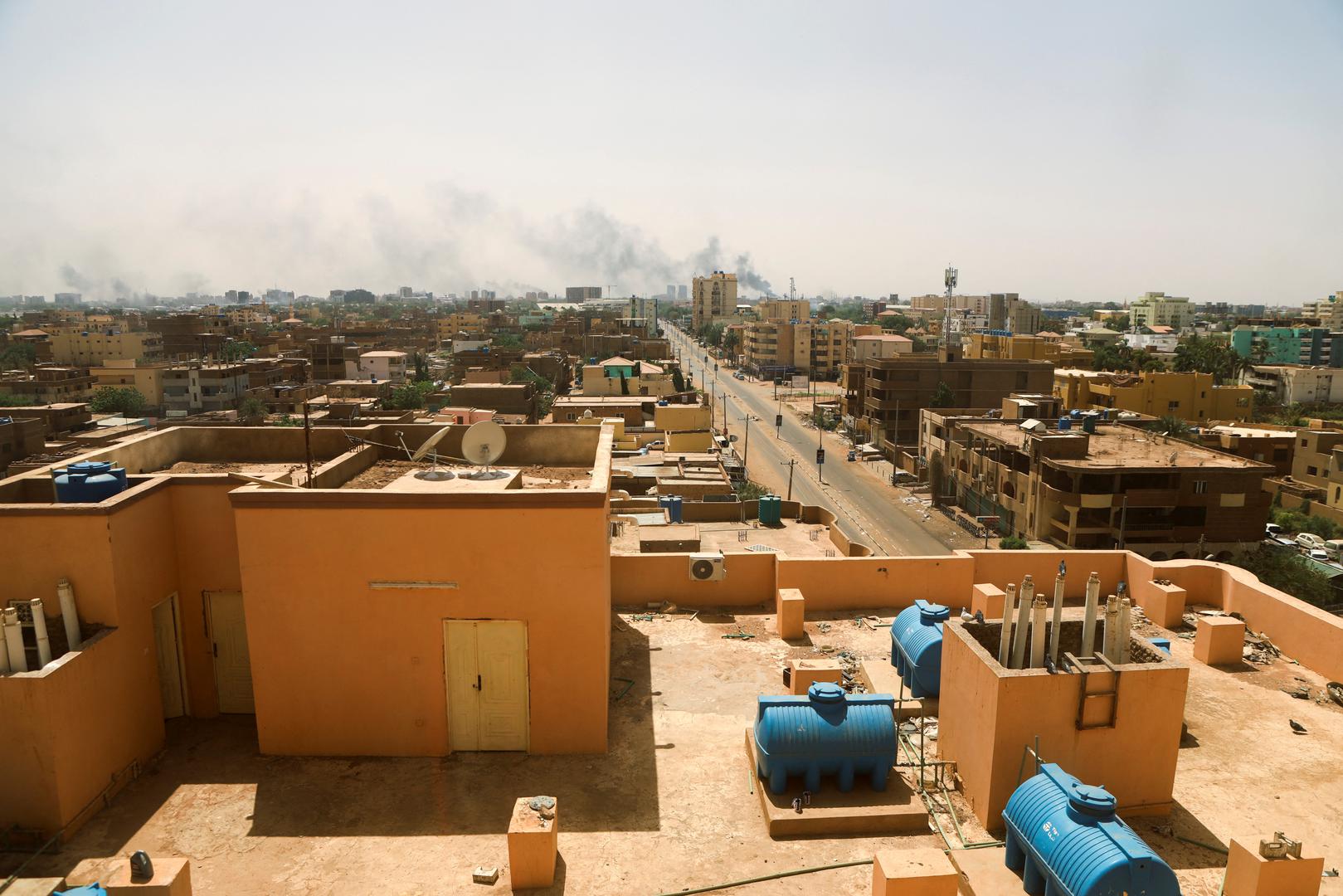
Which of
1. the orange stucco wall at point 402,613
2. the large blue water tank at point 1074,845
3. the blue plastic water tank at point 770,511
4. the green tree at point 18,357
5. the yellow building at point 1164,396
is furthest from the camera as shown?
the green tree at point 18,357

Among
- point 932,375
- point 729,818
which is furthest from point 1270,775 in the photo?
point 932,375

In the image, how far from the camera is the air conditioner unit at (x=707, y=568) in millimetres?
15305

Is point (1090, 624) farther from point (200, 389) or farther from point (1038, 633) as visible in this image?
point (200, 389)

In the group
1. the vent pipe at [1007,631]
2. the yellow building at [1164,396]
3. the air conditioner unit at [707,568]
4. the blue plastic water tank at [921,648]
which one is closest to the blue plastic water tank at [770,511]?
A: the air conditioner unit at [707,568]

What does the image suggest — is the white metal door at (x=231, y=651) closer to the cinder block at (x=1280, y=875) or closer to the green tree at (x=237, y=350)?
the cinder block at (x=1280, y=875)

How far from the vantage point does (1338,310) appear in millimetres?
172000

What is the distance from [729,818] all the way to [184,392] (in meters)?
99.5

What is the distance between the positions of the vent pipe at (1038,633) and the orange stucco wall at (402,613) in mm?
5036

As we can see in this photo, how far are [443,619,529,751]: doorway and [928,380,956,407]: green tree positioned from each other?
7171 cm

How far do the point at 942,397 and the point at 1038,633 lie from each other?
7137 cm

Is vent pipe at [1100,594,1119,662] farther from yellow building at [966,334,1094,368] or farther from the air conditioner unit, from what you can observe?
yellow building at [966,334,1094,368]

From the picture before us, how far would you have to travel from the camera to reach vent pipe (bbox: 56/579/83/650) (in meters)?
9.30

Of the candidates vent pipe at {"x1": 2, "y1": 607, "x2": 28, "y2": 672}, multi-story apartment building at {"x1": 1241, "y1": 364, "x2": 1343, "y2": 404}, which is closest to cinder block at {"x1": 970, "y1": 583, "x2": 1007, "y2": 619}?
vent pipe at {"x1": 2, "y1": 607, "x2": 28, "y2": 672}

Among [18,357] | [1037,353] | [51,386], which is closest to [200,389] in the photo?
[51,386]
